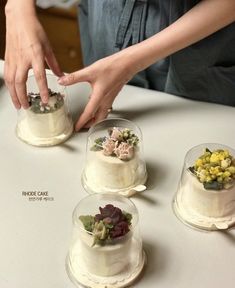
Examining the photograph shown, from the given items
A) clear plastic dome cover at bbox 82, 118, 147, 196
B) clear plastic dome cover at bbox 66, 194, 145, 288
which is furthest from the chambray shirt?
clear plastic dome cover at bbox 66, 194, 145, 288

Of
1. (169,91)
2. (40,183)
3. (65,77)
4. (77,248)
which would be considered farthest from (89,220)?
(169,91)

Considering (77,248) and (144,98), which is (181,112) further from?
(77,248)

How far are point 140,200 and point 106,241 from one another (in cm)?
17

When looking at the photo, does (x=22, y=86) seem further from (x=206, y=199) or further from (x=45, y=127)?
(x=206, y=199)

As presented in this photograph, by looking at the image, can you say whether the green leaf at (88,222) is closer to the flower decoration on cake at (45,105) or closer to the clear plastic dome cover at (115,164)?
the clear plastic dome cover at (115,164)

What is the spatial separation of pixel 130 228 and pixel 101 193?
12 centimetres

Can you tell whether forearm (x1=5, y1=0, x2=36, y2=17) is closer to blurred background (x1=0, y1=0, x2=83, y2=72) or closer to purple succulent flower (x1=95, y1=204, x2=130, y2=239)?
purple succulent flower (x1=95, y1=204, x2=130, y2=239)

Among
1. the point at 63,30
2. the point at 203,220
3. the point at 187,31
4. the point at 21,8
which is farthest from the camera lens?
the point at 63,30

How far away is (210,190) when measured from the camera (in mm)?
836

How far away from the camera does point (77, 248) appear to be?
807mm

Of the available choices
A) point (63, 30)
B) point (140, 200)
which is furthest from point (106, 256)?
point (63, 30)

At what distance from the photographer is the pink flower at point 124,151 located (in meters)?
0.90

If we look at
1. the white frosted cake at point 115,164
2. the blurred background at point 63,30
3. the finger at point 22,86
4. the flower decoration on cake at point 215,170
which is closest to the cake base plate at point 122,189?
the white frosted cake at point 115,164

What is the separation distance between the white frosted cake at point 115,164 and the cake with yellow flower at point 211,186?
0.10 m
